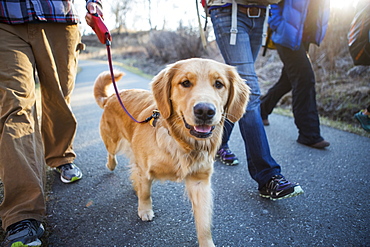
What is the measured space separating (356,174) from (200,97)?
2201mm

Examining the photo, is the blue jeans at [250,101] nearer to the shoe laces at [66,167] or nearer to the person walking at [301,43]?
the person walking at [301,43]

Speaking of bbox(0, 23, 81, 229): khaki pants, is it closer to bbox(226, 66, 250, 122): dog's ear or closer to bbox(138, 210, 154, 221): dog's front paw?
bbox(138, 210, 154, 221): dog's front paw

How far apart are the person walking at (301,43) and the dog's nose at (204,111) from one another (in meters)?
1.95

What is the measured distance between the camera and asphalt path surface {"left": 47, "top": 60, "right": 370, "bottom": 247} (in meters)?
1.87

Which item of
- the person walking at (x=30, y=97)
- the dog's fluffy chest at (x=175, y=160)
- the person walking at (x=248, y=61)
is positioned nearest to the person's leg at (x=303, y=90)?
the person walking at (x=248, y=61)

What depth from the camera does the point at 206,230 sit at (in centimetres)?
179

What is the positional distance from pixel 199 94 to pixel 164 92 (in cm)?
37

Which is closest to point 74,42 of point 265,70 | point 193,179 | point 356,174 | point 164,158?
point 164,158

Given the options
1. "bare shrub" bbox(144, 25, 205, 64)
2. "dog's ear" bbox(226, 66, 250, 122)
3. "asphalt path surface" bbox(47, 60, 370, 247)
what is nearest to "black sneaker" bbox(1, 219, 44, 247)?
"asphalt path surface" bbox(47, 60, 370, 247)

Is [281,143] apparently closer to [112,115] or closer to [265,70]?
[112,115]

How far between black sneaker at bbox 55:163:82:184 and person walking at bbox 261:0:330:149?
9.27ft

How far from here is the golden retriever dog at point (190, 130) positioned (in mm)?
1769

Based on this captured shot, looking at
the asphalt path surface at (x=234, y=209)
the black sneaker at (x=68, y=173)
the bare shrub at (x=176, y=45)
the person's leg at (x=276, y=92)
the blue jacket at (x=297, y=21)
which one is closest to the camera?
the asphalt path surface at (x=234, y=209)

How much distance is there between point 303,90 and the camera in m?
3.34
